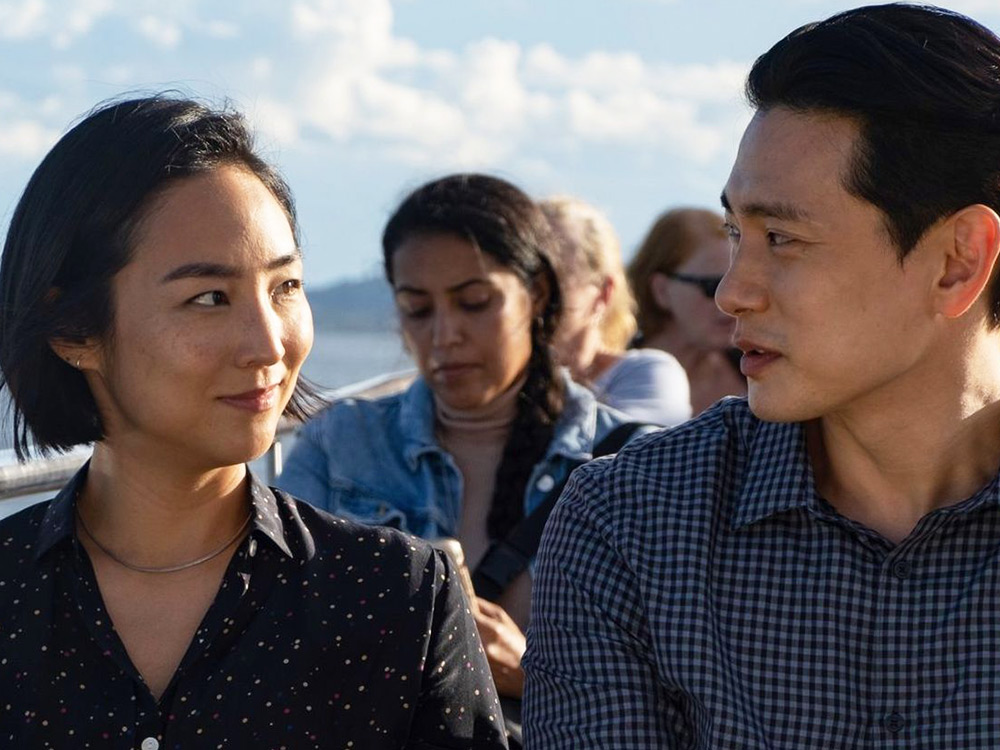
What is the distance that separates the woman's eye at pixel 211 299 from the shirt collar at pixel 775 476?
2.77 feet

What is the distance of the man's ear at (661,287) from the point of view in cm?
610

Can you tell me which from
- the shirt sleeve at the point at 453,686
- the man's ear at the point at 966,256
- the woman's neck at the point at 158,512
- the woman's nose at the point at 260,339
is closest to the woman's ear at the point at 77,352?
the woman's neck at the point at 158,512

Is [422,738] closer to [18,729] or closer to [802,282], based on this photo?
[18,729]

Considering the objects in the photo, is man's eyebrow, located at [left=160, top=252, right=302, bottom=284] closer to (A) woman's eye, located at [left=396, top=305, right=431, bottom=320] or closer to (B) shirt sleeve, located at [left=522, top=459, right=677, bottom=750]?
(B) shirt sleeve, located at [left=522, top=459, right=677, bottom=750]

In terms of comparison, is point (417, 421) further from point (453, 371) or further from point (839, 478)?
point (839, 478)

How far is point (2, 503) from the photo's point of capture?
9.03 ft

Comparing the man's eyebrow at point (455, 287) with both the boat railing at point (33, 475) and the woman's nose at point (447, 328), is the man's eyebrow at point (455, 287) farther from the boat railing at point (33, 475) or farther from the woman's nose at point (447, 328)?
the boat railing at point (33, 475)

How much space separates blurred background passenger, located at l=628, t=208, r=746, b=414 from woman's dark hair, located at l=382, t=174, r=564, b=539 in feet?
6.33

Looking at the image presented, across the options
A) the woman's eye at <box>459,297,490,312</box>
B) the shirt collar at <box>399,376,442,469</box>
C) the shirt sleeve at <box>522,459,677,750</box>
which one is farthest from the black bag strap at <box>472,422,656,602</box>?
the shirt sleeve at <box>522,459,677,750</box>

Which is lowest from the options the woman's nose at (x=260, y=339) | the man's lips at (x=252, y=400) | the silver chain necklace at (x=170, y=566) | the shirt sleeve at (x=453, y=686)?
the shirt sleeve at (x=453, y=686)

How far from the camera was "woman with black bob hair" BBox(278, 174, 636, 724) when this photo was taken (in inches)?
143

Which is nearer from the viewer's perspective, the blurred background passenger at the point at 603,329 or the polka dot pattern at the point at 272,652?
the polka dot pattern at the point at 272,652

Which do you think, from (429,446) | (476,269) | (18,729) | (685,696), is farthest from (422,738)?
(476,269)

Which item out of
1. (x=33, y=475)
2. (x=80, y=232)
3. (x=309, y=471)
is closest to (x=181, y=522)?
(x=80, y=232)
